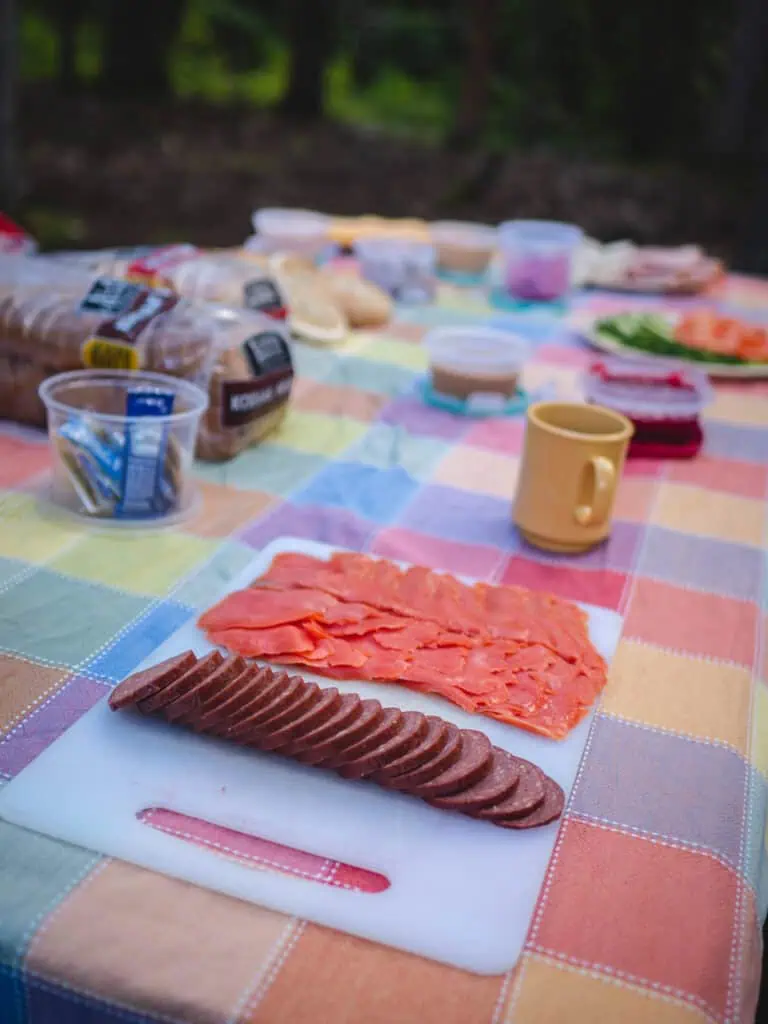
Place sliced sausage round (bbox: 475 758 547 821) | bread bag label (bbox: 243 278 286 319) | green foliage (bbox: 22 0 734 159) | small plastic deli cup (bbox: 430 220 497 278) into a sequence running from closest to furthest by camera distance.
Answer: sliced sausage round (bbox: 475 758 547 821) → bread bag label (bbox: 243 278 286 319) → small plastic deli cup (bbox: 430 220 497 278) → green foliage (bbox: 22 0 734 159)

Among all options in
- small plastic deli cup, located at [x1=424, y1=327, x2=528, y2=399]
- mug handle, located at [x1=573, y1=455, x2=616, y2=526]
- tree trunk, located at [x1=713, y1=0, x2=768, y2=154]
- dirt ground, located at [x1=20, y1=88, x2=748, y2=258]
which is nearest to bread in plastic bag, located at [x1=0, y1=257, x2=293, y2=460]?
small plastic deli cup, located at [x1=424, y1=327, x2=528, y2=399]

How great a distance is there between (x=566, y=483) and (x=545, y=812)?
58cm

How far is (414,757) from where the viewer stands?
2.87 feet

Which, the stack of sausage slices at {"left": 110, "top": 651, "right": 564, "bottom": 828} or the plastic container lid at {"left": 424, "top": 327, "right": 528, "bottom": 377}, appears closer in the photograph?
the stack of sausage slices at {"left": 110, "top": 651, "right": 564, "bottom": 828}

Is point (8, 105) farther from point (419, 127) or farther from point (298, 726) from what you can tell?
point (419, 127)

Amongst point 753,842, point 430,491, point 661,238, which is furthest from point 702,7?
point 753,842

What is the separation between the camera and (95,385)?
1470 mm

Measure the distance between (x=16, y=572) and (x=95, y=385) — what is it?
35 cm

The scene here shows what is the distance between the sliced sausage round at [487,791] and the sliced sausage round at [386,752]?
0.16ft

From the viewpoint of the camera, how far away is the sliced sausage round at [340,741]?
88cm

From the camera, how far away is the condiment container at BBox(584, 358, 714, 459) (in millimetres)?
1764

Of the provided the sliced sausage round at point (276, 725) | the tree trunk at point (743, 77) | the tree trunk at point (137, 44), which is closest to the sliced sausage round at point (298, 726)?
the sliced sausage round at point (276, 725)

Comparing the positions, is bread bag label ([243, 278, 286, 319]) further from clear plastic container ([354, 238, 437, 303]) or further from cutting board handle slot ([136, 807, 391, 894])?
cutting board handle slot ([136, 807, 391, 894])

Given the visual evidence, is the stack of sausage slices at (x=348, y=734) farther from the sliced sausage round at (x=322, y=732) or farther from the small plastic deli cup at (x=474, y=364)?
the small plastic deli cup at (x=474, y=364)
